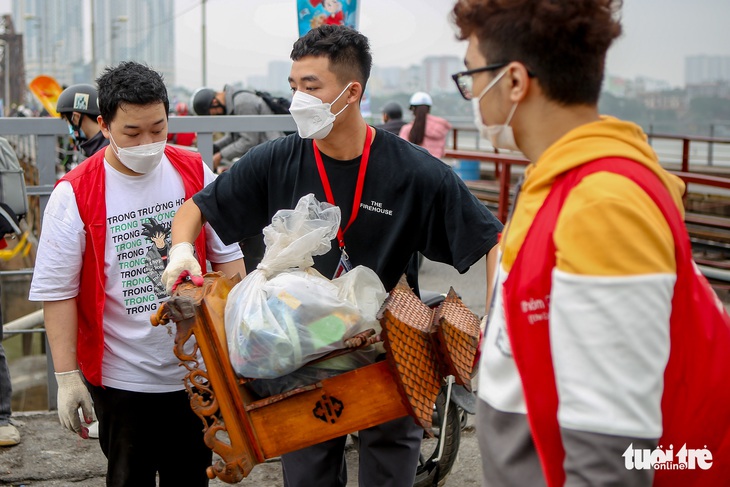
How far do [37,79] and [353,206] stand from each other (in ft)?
54.1

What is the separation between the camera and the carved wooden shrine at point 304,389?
90.8 inches

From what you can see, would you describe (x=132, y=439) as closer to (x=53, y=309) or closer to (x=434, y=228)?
(x=53, y=309)

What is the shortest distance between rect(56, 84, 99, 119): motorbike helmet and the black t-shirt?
2.17 metres

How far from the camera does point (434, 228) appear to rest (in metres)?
2.91

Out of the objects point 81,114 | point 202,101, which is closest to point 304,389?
point 81,114

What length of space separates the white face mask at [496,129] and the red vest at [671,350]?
22cm

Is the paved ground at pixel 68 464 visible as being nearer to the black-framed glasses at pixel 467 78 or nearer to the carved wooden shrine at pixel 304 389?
the carved wooden shrine at pixel 304 389

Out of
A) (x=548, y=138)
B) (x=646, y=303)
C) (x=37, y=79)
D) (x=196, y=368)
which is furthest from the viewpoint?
(x=37, y=79)

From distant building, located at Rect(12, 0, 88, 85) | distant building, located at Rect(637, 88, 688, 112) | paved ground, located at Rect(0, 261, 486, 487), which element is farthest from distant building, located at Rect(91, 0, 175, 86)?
paved ground, located at Rect(0, 261, 486, 487)

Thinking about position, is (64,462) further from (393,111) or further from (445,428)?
(393,111)

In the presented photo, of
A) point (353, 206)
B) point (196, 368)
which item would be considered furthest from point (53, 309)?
point (353, 206)

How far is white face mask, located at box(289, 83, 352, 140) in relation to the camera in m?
2.85

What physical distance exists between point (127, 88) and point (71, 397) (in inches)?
43.9

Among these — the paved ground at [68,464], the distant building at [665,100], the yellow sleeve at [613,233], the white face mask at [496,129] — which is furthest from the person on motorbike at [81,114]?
the distant building at [665,100]
